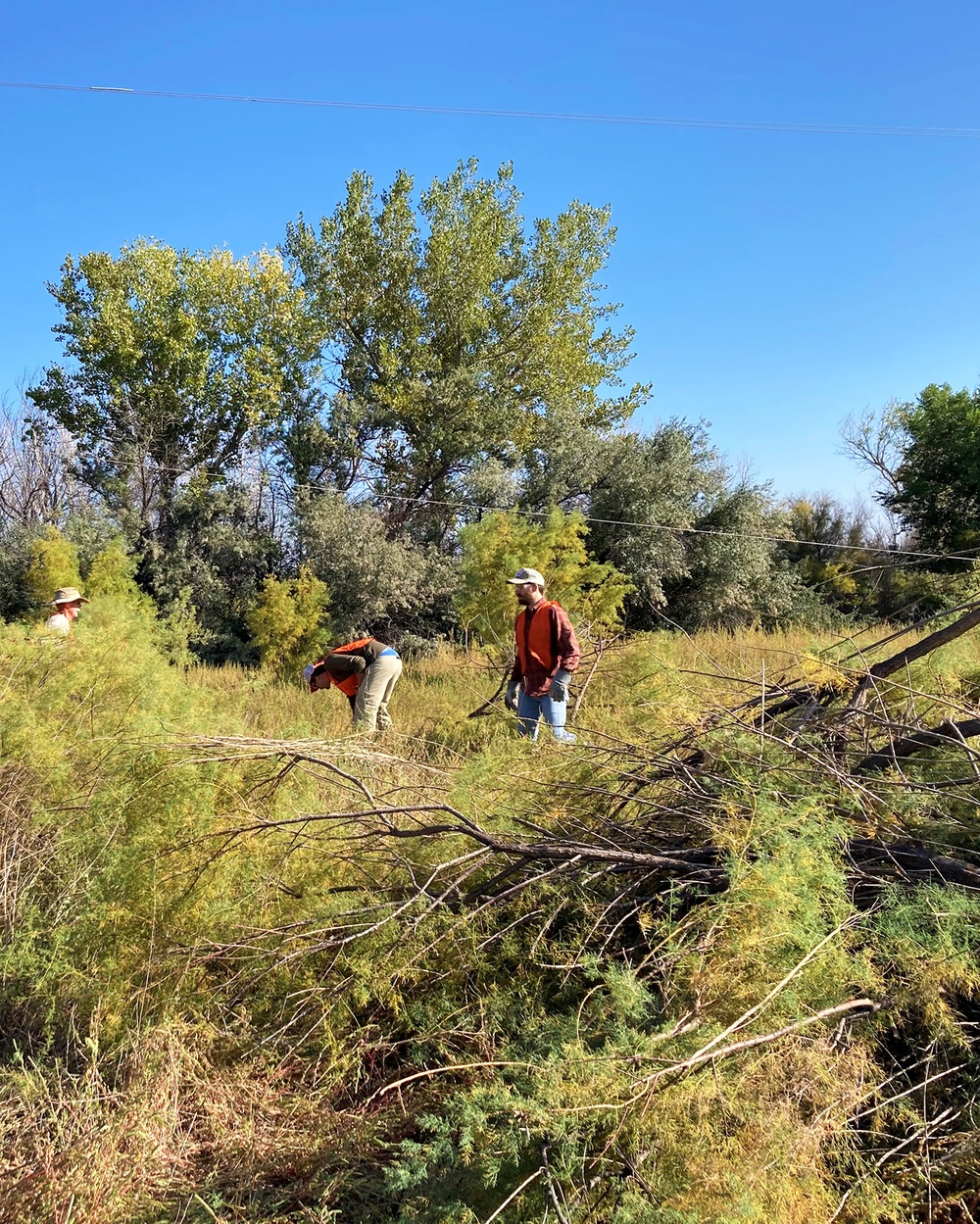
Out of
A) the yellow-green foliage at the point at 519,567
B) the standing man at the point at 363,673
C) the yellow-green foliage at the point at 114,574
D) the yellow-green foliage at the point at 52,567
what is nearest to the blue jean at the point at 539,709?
the standing man at the point at 363,673

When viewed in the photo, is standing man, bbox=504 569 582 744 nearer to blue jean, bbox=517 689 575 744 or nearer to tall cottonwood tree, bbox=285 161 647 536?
blue jean, bbox=517 689 575 744

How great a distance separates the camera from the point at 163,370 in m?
19.1

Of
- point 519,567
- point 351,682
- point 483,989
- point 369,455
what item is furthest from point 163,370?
point 483,989

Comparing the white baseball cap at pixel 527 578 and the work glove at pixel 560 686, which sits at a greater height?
the white baseball cap at pixel 527 578

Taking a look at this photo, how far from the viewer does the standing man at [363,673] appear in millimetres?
6246

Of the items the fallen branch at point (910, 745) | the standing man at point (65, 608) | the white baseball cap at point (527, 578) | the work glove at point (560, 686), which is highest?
the white baseball cap at point (527, 578)

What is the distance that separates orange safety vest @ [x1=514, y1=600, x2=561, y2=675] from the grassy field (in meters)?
2.69

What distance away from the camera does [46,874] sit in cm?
279

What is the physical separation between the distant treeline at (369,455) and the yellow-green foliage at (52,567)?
0.22 ft

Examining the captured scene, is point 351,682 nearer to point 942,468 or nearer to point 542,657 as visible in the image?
point 542,657

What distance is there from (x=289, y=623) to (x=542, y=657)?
33.0 feet

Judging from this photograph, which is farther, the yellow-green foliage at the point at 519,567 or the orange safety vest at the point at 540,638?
the yellow-green foliage at the point at 519,567

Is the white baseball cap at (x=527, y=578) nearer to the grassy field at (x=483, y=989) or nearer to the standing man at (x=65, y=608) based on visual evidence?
the grassy field at (x=483, y=989)

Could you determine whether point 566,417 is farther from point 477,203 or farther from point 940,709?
point 940,709
